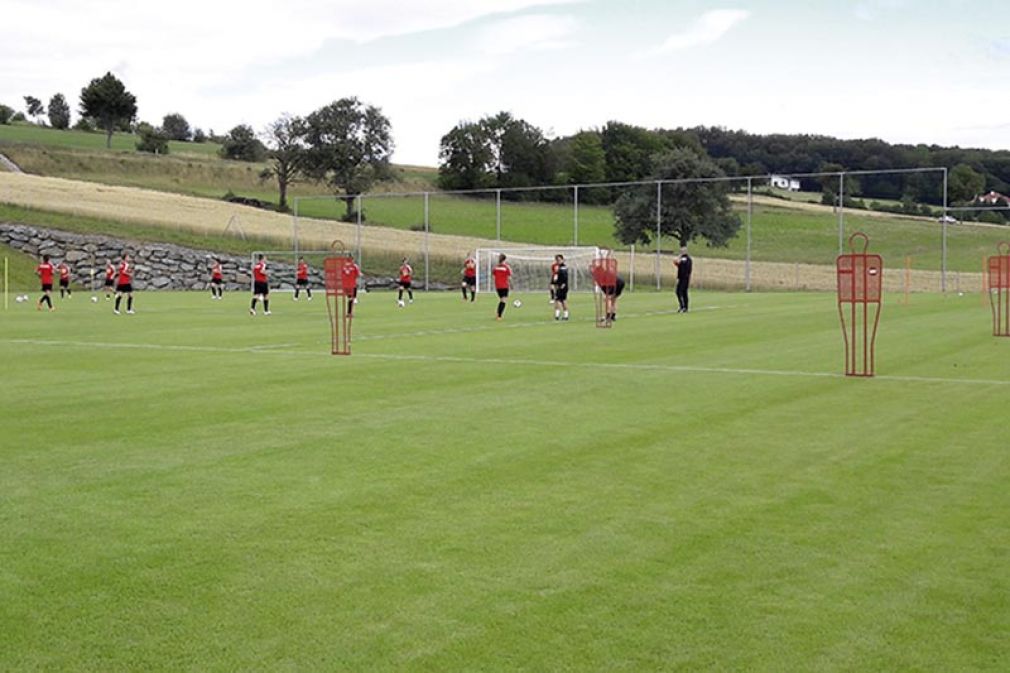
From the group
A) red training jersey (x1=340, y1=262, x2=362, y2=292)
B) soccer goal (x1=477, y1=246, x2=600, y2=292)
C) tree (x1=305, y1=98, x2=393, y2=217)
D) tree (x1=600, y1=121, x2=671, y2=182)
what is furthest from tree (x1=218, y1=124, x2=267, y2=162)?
red training jersey (x1=340, y1=262, x2=362, y2=292)

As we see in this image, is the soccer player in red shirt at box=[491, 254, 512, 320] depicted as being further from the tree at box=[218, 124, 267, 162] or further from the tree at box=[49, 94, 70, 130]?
the tree at box=[49, 94, 70, 130]

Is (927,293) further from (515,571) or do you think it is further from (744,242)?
(515,571)

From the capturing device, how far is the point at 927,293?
5097 cm

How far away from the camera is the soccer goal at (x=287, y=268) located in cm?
6278

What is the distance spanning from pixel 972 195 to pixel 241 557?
6547 cm

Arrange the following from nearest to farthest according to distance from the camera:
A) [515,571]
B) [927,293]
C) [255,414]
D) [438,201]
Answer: [515,571] < [255,414] < [927,293] < [438,201]

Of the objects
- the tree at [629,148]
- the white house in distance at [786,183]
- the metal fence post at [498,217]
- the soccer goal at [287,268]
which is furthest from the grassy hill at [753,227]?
the tree at [629,148]

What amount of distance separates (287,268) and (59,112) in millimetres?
115778

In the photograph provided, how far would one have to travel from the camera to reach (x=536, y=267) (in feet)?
195

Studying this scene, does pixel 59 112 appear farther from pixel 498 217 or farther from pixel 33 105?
pixel 498 217

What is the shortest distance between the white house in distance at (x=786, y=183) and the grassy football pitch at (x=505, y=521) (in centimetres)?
4514

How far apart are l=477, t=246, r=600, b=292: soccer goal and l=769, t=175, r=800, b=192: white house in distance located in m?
10.2

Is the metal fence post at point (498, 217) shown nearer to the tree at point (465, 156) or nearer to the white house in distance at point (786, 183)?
the white house in distance at point (786, 183)

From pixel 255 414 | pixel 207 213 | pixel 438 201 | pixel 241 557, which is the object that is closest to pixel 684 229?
pixel 438 201
